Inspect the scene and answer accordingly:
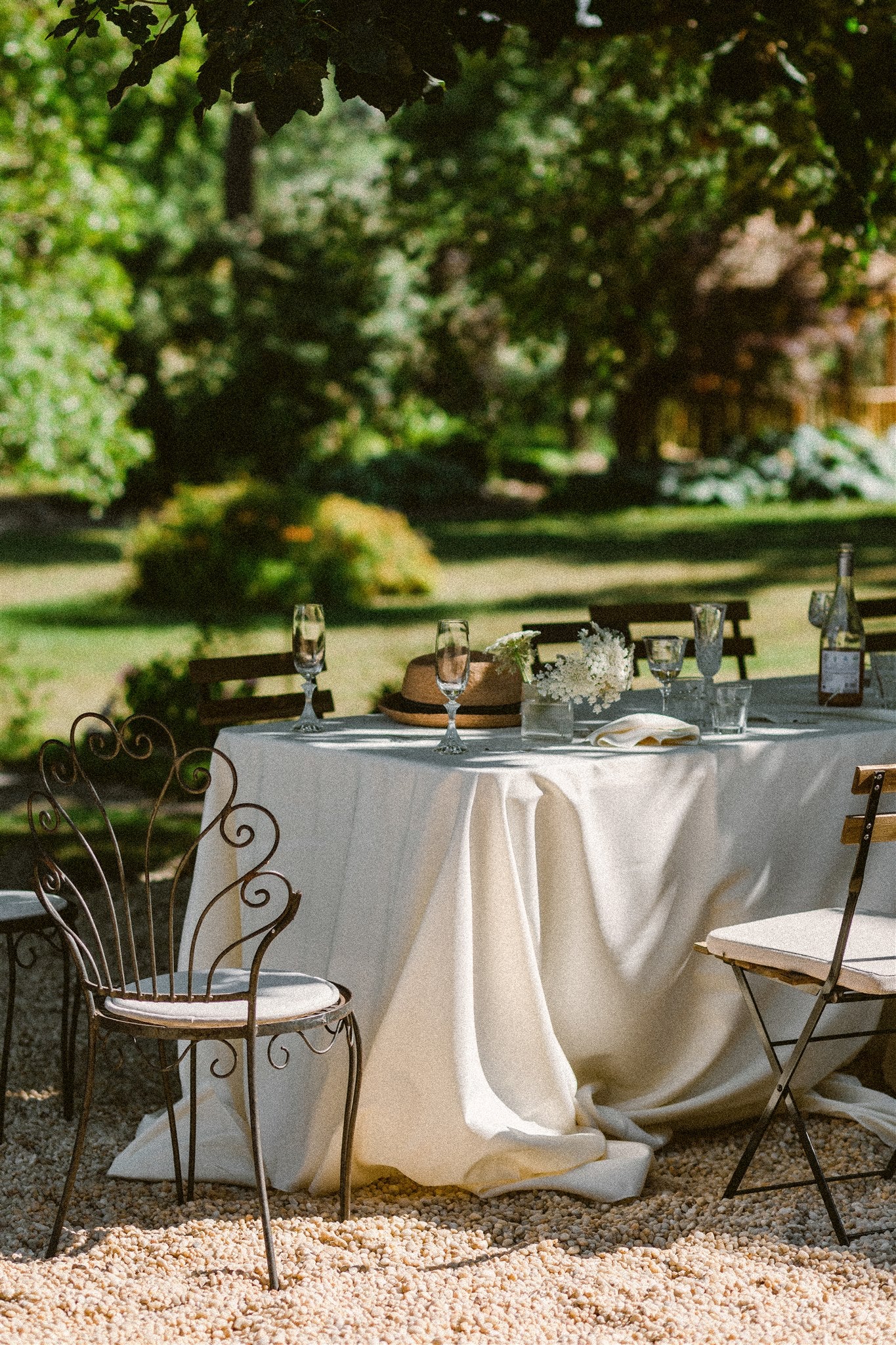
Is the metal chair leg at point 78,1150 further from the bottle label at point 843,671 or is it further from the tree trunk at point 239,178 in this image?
the tree trunk at point 239,178

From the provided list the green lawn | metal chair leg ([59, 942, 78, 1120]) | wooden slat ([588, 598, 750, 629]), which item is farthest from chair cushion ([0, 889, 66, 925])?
the green lawn

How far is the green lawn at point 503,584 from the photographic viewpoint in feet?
39.3

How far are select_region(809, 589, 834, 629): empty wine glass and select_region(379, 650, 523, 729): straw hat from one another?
0.92m

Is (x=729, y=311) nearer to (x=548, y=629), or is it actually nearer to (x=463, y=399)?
(x=463, y=399)

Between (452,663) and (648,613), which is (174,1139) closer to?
(452,663)

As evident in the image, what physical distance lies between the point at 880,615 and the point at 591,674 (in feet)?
8.50

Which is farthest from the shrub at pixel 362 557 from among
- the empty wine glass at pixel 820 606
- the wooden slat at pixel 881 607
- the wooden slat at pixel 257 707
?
the empty wine glass at pixel 820 606

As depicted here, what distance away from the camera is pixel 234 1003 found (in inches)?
128

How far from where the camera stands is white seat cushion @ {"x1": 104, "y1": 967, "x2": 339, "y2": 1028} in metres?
3.15

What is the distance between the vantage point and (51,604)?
1580 cm

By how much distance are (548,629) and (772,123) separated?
2.27 m

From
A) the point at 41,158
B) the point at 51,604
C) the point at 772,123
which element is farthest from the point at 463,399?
the point at 772,123

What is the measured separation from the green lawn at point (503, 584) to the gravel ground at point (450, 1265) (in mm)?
6582

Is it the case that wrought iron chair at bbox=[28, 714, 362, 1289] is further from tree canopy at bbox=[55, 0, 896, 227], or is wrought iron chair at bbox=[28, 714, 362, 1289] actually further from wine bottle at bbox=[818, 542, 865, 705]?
wine bottle at bbox=[818, 542, 865, 705]
